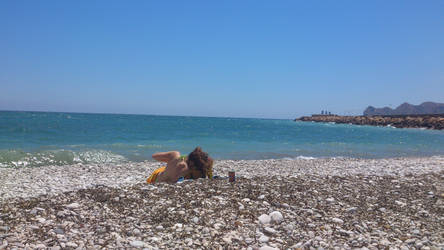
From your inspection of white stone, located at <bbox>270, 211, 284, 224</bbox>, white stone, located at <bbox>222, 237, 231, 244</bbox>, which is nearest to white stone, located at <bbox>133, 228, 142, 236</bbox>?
white stone, located at <bbox>222, 237, 231, 244</bbox>

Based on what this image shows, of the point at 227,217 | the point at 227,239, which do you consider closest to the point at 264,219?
the point at 227,217

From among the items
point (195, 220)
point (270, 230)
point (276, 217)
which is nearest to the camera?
point (270, 230)

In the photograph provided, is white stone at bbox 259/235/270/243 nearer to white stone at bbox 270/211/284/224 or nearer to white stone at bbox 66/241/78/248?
white stone at bbox 270/211/284/224

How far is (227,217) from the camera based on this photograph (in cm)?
532

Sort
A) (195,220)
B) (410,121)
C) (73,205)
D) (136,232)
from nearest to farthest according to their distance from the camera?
(136,232)
(195,220)
(73,205)
(410,121)

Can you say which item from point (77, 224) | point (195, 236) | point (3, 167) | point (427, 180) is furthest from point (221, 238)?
point (3, 167)

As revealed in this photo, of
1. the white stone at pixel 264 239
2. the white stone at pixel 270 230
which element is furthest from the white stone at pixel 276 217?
the white stone at pixel 264 239

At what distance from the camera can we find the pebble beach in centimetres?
443

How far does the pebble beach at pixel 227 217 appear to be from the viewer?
443 centimetres

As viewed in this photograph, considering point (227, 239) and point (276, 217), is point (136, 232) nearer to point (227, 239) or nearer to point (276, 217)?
point (227, 239)

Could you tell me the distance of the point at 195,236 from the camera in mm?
4609

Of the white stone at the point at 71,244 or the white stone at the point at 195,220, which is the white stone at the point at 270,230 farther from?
the white stone at the point at 71,244

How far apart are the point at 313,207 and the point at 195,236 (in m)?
2.49

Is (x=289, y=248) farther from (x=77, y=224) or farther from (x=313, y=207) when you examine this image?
(x=77, y=224)
